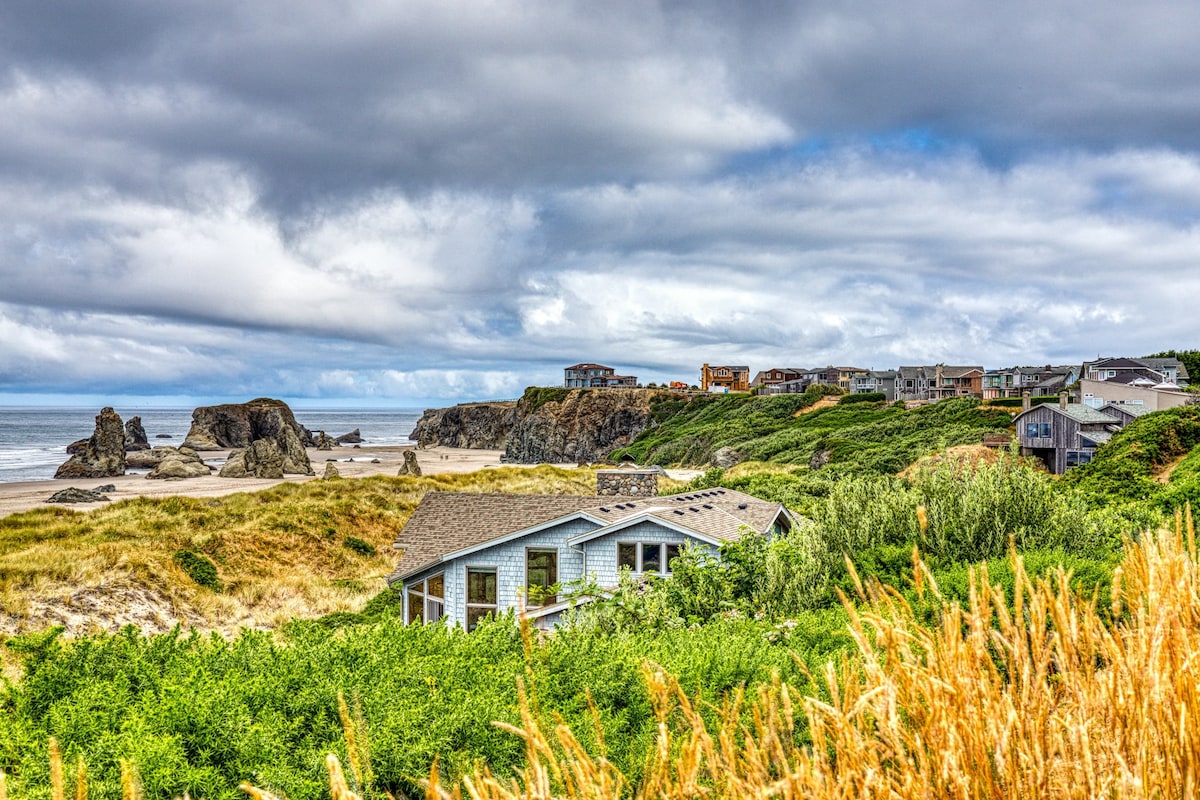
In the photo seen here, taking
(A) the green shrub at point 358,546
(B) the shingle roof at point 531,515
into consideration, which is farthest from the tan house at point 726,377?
(B) the shingle roof at point 531,515

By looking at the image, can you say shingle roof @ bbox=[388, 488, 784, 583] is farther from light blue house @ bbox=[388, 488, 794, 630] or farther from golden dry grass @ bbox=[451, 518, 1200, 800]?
golden dry grass @ bbox=[451, 518, 1200, 800]

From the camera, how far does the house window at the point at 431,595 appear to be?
2234cm

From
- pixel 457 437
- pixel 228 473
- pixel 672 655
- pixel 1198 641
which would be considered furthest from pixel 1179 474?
pixel 457 437

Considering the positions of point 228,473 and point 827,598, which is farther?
point 228,473

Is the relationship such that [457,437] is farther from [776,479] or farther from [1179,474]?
[1179,474]

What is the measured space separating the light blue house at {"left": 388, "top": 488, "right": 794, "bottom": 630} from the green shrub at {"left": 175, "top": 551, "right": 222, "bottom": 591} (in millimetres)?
7515

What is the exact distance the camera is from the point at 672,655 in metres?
6.29

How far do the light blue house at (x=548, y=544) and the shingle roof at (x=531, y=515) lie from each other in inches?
1.8

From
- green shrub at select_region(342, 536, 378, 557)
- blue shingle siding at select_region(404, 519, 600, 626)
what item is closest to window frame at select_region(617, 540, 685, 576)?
blue shingle siding at select_region(404, 519, 600, 626)

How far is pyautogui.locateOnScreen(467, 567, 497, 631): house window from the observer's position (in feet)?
71.2

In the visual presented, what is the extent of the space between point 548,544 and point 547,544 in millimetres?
33

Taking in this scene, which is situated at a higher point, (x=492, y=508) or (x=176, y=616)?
(x=492, y=508)

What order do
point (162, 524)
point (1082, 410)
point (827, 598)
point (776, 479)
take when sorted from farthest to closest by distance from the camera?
point (1082, 410) → point (776, 479) → point (162, 524) → point (827, 598)

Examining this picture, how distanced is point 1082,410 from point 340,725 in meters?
49.3
